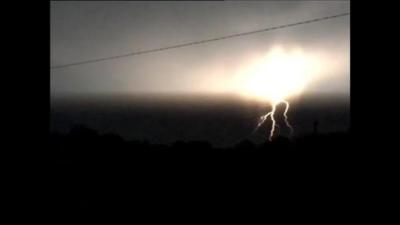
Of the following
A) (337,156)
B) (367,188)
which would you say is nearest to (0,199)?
(367,188)

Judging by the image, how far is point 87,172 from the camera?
64.8 feet

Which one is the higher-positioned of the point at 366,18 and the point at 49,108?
the point at 366,18

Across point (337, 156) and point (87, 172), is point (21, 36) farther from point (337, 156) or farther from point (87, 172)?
point (337, 156)

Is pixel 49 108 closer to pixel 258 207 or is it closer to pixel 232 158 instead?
pixel 258 207

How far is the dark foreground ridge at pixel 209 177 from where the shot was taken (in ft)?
41.3

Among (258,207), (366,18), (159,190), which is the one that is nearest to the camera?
(366,18)

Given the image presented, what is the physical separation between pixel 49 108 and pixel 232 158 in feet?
66.9

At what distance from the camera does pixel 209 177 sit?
60.2 feet

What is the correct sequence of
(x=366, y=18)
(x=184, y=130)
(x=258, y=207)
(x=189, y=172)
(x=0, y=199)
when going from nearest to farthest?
(x=366, y=18) < (x=0, y=199) < (x=258, y=207) < (x=189, y=172) < (x=184, y=130)

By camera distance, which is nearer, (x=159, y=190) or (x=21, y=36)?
(x=21, y=36)

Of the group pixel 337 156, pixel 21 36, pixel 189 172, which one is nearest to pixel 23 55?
pixel 21 36

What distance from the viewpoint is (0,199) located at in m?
3.03

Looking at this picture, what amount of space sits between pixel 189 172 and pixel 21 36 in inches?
658

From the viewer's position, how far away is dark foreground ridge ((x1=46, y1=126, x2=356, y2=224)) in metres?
12.6
